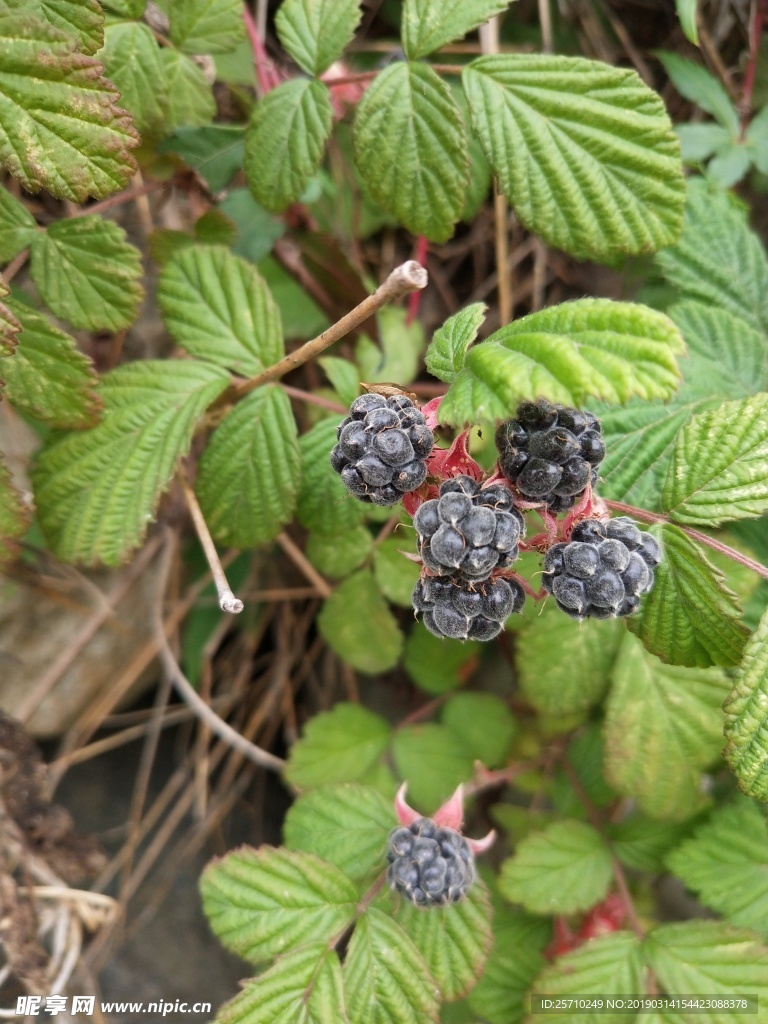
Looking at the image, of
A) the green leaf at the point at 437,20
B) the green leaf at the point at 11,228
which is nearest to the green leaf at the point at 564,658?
the green leaf at the point at 437,20

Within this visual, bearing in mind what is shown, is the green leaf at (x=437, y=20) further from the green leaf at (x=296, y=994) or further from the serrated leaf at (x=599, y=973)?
the serrated leaf at (x=599, y=973)

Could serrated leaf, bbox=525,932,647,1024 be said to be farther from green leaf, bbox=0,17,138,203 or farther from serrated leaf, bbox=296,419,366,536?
green leaf, bbox=0,17,138,203

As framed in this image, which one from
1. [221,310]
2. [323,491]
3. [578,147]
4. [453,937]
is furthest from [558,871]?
[578,147]

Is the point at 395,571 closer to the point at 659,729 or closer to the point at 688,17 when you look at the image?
the point at 659,729

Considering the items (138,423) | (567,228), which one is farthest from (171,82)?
(567,228)

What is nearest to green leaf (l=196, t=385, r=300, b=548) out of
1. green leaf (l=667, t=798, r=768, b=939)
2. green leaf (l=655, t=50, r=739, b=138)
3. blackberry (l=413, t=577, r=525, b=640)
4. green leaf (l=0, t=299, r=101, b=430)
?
green leaf (l=0, t=299, r=101, b=430)

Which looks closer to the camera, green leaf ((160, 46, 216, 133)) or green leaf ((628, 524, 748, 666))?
green leaf ((628, 524, 748, 666))

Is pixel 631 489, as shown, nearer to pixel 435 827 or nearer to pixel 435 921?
pixel 435 827
